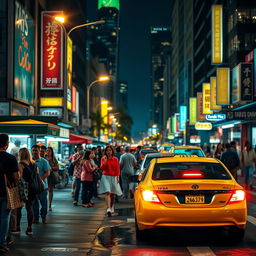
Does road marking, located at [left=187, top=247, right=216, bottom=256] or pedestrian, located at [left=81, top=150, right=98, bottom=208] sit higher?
pedestrian, located at [left=81, top=150, right=98, bottom=208]

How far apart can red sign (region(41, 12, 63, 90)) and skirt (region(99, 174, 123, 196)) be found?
2349cm

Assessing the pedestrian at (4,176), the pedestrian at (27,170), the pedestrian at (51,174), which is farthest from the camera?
the pedestrian at (51,174)

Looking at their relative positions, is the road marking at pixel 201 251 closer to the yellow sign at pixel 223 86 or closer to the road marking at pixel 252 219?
the road marking at pixel 252 219

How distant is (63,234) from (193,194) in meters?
2.99

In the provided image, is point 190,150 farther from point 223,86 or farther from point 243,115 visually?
point 223,86

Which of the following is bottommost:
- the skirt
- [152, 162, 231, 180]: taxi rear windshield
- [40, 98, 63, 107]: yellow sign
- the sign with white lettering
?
the skirt

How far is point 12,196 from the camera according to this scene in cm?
870

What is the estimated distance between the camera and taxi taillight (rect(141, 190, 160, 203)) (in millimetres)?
8945

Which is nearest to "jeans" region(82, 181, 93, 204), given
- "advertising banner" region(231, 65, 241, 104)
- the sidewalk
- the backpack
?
the sidewalk

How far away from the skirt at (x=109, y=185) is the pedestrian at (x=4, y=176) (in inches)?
221

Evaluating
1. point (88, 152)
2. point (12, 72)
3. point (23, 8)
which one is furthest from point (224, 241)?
point (23, 8)

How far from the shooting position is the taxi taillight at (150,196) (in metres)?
8.95

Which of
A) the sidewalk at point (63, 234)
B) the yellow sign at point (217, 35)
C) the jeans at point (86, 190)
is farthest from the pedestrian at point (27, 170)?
the yellow sign at point (217, 35)

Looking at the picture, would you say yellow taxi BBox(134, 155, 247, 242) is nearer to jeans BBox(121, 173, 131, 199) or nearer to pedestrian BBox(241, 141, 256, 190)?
jeans BBox(121, 173, 131, 199)
